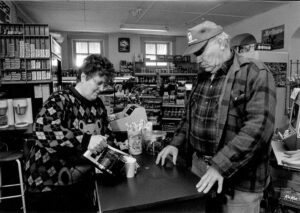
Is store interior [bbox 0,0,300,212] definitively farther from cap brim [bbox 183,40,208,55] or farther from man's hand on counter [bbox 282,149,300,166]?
cap brim [bbox 183,40,208,55]

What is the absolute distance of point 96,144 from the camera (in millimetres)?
1450

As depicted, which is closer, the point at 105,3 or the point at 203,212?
the point at 203,212

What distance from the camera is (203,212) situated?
1.37m

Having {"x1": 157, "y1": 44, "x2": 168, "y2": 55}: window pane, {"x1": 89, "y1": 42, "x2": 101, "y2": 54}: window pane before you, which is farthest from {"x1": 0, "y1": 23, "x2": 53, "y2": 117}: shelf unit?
{"x1": 157, "y1": 44, "x2": 168, "y2": 55}: window pane

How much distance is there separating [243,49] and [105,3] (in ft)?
11.2

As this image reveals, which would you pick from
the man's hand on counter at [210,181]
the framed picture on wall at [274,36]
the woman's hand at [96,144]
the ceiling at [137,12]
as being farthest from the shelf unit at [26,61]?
the framed picture on wall at [274,36]

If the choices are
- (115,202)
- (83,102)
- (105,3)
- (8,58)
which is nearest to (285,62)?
(105,3)

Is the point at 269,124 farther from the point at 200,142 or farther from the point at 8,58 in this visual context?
the point at 8,58

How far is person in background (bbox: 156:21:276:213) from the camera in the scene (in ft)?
4.24

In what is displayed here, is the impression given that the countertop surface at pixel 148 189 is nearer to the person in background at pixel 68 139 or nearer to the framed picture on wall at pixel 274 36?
the person in background at pixel 68 139

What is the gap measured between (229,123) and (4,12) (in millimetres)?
5845

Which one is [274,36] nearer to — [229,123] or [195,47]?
[195,47]

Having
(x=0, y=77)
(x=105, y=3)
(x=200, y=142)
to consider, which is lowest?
(x=200, y=142)

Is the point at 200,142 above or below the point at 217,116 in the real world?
below
